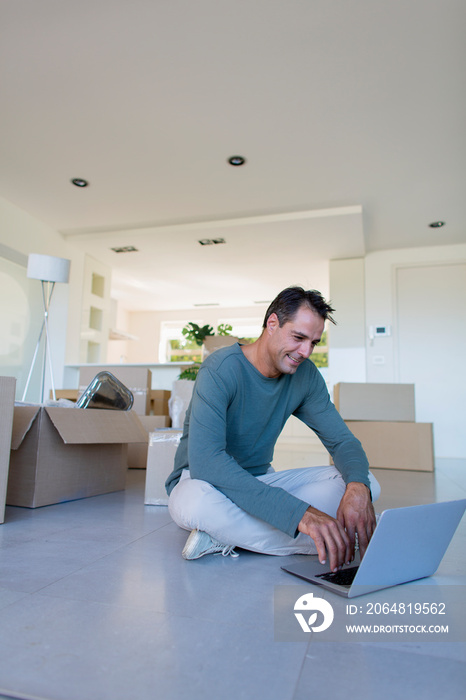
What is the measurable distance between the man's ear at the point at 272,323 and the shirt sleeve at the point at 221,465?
214 millimetres

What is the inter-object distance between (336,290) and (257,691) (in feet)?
16.8

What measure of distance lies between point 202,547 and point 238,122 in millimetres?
2827

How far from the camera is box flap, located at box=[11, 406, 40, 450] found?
5.88 ft

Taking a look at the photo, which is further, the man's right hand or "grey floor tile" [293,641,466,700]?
the man's right hand

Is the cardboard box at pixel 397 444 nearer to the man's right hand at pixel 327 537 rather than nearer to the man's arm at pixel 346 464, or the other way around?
the man's arm at pixel 346 464

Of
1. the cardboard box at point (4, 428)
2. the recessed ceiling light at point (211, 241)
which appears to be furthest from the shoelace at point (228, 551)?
the recessed ceiling light at point (211, 241)

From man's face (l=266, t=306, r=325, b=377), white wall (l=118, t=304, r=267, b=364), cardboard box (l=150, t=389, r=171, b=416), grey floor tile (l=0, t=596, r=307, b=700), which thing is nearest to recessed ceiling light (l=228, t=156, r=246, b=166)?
cardboard box (l=150, t=389, r=171, b=416)

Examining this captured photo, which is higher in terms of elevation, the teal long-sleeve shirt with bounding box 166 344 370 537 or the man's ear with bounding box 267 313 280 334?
the man's ear with bounding box 267 313 280 334

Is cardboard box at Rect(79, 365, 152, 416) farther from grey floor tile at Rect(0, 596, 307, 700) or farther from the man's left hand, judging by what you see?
grey floor tile at Rect(0, 596, 307, 700)

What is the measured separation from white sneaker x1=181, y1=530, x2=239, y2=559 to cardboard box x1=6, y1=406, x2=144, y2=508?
794 millimetres

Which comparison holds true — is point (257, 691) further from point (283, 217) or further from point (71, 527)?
point (283, 217)

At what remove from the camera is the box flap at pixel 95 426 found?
1.87 metres

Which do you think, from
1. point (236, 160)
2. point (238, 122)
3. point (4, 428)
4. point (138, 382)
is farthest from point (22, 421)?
point (236, 160)

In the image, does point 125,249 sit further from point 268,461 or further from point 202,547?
point 202,547
